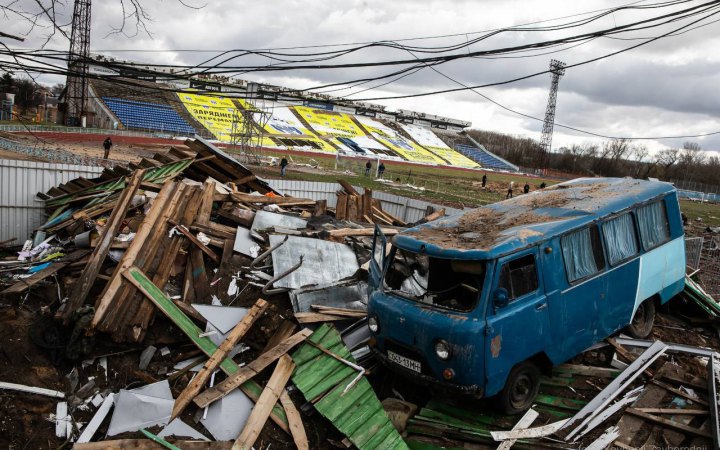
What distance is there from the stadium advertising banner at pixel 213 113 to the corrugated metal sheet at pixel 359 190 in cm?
3698

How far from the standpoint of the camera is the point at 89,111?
51969 mm

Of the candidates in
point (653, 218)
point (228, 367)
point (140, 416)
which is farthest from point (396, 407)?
point (653, 218)

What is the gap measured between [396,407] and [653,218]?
4.99 metres

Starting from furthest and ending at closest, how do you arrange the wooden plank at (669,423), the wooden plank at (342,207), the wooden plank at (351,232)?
the wooden plank at (342,207) < the wooden plank at (351,232) < the wooden plank at (669,423)

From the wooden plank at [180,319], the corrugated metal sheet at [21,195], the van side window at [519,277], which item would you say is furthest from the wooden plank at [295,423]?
the corrugated metal sheet at [21,195]

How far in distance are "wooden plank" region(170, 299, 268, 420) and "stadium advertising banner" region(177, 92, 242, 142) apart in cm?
4709

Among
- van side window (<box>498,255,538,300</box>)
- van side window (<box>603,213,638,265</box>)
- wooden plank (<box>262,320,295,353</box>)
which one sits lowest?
wooden plank (<box>262,320,295,353</box>)

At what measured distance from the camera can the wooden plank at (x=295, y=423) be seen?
19.5ft

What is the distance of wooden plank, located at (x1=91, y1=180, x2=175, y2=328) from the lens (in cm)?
695

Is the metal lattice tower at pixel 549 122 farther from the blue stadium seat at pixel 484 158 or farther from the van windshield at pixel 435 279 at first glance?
the van windshield at pixel 435 279

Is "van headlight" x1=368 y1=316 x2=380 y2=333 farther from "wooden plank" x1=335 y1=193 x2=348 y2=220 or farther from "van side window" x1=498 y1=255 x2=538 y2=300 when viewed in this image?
"wooden plank" x1=335 y1=193 x2=348 y2=220

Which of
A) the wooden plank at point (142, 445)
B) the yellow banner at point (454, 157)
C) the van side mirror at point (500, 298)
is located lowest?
the wooden plank at point (142, 445)

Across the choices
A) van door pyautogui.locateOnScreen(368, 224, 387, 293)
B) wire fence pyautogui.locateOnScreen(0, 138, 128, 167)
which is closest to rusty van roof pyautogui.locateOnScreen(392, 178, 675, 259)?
van door pyautogui.locateOnScreen(368, 224, 387, 293)

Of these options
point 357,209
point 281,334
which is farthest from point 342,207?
point 281,334
